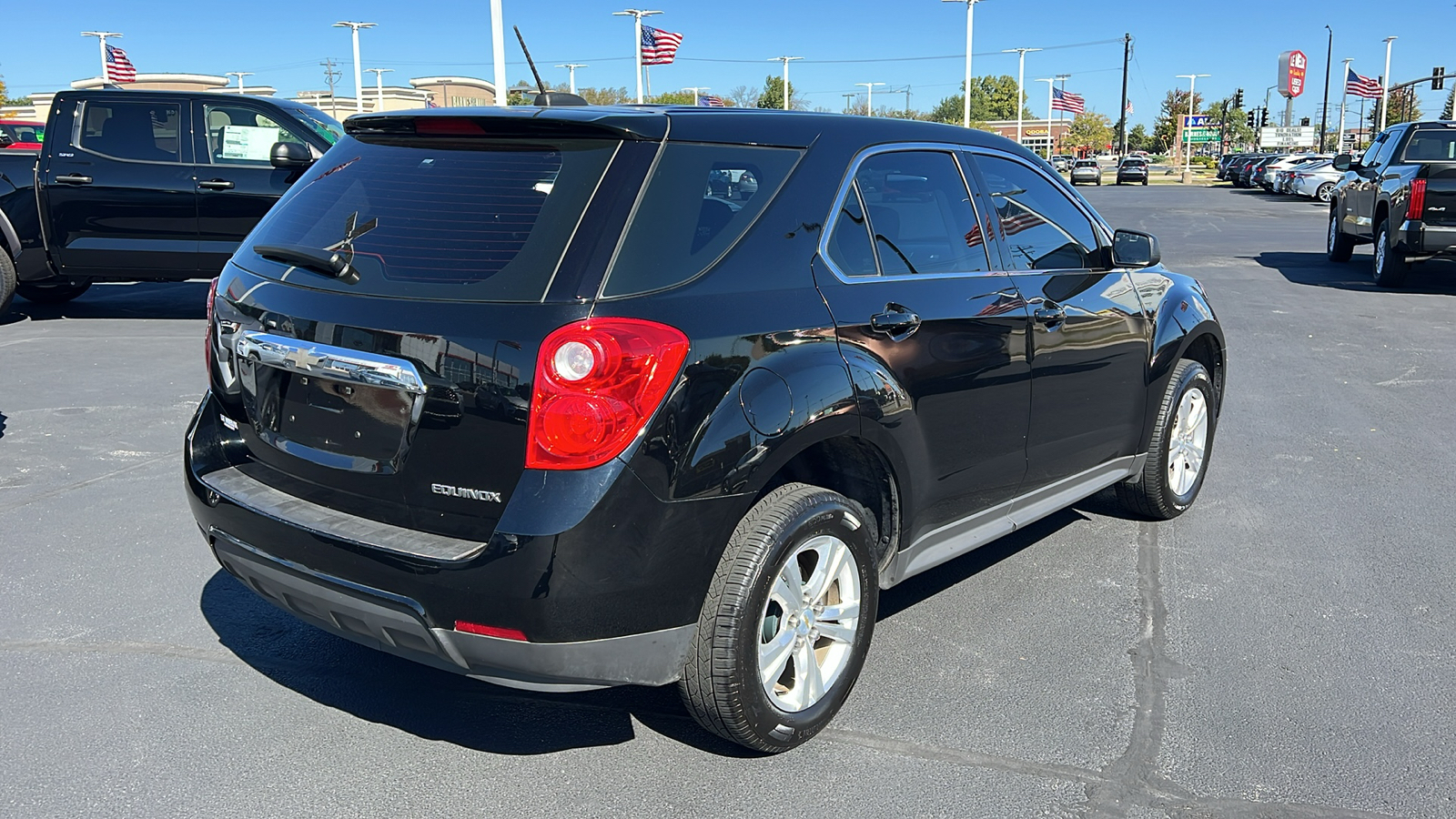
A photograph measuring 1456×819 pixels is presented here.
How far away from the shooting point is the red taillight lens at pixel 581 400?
2.70 metres

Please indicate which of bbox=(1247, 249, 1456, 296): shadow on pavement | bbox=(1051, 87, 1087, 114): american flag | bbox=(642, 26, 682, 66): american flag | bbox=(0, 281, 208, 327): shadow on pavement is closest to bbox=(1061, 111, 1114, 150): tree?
bbox=(1051, 87, 1087, 114): american flag

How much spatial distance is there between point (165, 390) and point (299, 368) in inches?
216

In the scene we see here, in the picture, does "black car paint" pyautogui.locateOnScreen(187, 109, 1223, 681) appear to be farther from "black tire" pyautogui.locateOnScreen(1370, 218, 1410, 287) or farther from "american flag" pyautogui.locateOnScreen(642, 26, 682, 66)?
"american flag" pyautogui.locateOnScreen(642, 26, 682, 66)

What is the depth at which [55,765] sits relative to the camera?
3.16 m

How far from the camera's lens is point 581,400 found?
8.86ft

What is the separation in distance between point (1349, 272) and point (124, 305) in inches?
600

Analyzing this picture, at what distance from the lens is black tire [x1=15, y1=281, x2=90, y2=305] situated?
11.5m

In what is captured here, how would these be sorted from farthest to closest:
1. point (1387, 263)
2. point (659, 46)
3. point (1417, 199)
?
point (659, 46) < point (1387, 263) < point (1417, 199)

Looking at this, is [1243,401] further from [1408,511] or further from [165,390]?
[165,390]

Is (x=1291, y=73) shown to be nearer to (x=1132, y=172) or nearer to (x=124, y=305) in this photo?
(x=1132, y=172)

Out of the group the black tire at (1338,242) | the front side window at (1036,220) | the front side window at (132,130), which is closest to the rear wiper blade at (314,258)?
the front side window at (1036,220)

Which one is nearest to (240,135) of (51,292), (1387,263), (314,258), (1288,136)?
(51,292)

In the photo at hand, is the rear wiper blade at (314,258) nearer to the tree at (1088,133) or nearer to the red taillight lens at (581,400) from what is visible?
the red taillight lens at (581,400)

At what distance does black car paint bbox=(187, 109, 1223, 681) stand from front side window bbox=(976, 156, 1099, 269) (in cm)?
26
